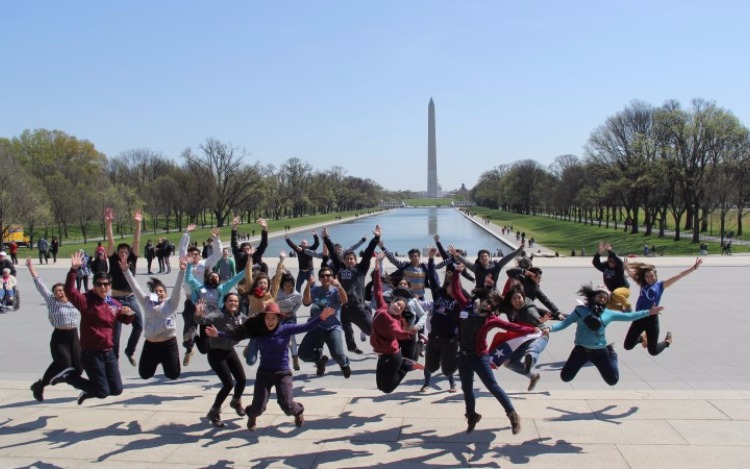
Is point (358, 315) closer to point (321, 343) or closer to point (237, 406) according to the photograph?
point (321, 343)

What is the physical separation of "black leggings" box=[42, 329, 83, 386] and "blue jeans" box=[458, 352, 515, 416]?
442 centimetres

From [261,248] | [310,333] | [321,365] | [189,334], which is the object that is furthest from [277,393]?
[261,248]

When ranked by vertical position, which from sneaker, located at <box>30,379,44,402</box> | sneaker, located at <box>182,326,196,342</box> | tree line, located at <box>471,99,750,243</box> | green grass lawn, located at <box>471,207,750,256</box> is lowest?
green grass lawn, located at <box>471,207,750,256</box>

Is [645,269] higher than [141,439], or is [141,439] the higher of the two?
[645,269]

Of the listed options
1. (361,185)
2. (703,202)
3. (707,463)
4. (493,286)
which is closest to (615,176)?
(703,202)

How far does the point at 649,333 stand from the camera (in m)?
8.10

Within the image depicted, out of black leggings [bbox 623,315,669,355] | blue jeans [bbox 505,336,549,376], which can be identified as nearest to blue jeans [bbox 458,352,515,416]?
blue jeans [bbox 505,336,549,376]

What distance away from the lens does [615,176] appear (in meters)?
54.8

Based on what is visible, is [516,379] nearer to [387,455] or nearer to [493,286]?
[493,286]

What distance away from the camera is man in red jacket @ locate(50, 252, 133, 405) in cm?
645

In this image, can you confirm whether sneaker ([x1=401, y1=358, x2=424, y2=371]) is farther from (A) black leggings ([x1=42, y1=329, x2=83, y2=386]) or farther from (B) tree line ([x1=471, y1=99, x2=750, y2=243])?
(B) tree line ([x1=471, y1=99, x2=750, y2=243])

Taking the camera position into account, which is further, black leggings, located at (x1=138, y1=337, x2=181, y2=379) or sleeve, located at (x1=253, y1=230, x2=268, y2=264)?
sleeve, located at (x1=253, y1=230, x2=268, y2=264)

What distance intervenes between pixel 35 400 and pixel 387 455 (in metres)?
4.67

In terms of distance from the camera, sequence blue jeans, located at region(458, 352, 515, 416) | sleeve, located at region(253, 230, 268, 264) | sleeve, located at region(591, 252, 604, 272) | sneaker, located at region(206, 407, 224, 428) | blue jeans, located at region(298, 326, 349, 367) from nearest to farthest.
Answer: blue jeans, located at region(458, 352, 515, 416)
sneaker, located at region(206, 407, 224, 428)
blue jeans, located at region(298, 326, 349, 367)
sleeve, located at region(591, 252, 604, 272)
sleeve, located at region(253, 230, 268, 264)
